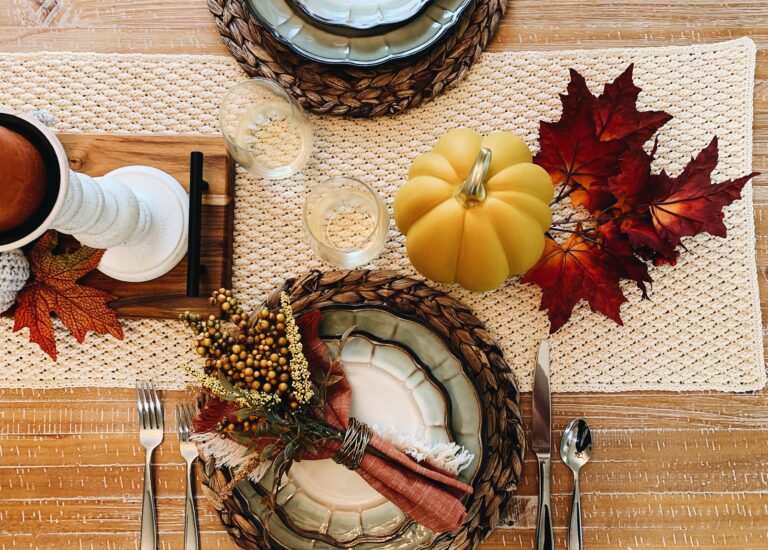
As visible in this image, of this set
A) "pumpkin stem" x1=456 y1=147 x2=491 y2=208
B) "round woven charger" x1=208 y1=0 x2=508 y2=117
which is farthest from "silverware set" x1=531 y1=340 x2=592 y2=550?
"round woven charger" x1=208 y1=0 x2=508 y2=117

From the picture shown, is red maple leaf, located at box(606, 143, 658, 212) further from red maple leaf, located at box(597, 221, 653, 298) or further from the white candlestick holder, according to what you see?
the white candlestick holder

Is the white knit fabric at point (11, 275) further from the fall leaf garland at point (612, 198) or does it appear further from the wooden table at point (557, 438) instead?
the fall leaf garland at point (612, 198)

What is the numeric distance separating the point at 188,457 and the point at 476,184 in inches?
19.8

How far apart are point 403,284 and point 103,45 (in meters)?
0.53

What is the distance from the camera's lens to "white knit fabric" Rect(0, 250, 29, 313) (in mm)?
681

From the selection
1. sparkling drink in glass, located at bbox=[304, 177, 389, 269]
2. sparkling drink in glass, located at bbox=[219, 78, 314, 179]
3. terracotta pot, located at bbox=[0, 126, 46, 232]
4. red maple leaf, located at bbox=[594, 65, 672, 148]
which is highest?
red maple leaf, located at bbox=[594, 65, 672, 148]

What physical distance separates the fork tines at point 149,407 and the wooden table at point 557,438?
2 centimetres

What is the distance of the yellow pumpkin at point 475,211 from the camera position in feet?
2.03

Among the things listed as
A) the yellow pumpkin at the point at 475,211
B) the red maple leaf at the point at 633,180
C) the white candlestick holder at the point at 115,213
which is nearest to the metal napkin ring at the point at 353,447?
the yellow pumpkin at the point at 475,211

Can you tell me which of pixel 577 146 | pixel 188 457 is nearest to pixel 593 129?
pixel 577 146

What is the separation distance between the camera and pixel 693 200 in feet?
2.33

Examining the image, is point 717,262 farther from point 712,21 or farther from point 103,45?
A: point 103,45

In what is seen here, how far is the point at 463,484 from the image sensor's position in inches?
25.1

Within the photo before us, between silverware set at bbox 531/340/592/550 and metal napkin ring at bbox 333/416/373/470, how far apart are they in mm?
231
